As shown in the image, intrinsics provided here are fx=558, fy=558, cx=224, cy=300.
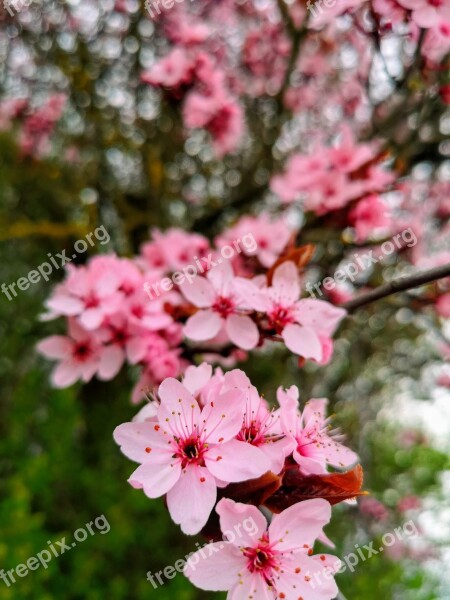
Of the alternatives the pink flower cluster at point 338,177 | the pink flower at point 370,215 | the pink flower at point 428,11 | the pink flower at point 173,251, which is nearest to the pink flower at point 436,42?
the pink flower at point 428,11

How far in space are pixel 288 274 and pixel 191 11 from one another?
354cm

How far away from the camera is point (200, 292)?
5.00 ft

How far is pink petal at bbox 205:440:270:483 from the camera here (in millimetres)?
900

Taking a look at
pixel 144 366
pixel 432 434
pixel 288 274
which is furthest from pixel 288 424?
pixel 432 434

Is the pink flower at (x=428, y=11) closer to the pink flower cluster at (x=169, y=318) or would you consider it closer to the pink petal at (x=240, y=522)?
the pink flower cluster at (x=169, y=318)

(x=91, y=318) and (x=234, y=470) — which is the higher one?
(x=91, y=318)

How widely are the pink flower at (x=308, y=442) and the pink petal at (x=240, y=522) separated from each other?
14 cm

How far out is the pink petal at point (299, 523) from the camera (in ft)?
3.01

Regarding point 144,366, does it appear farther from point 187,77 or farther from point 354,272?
point 187,77

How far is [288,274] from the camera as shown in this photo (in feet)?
4.82

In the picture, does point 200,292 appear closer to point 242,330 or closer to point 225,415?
point 242,330

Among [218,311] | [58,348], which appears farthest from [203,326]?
[58,348]

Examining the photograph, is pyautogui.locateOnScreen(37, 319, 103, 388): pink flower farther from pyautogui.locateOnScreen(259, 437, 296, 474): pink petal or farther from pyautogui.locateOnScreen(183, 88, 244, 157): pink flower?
pyautogui.locateOnScreen(183, 88, 244, 157): pink flower

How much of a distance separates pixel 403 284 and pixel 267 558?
2.36ft
